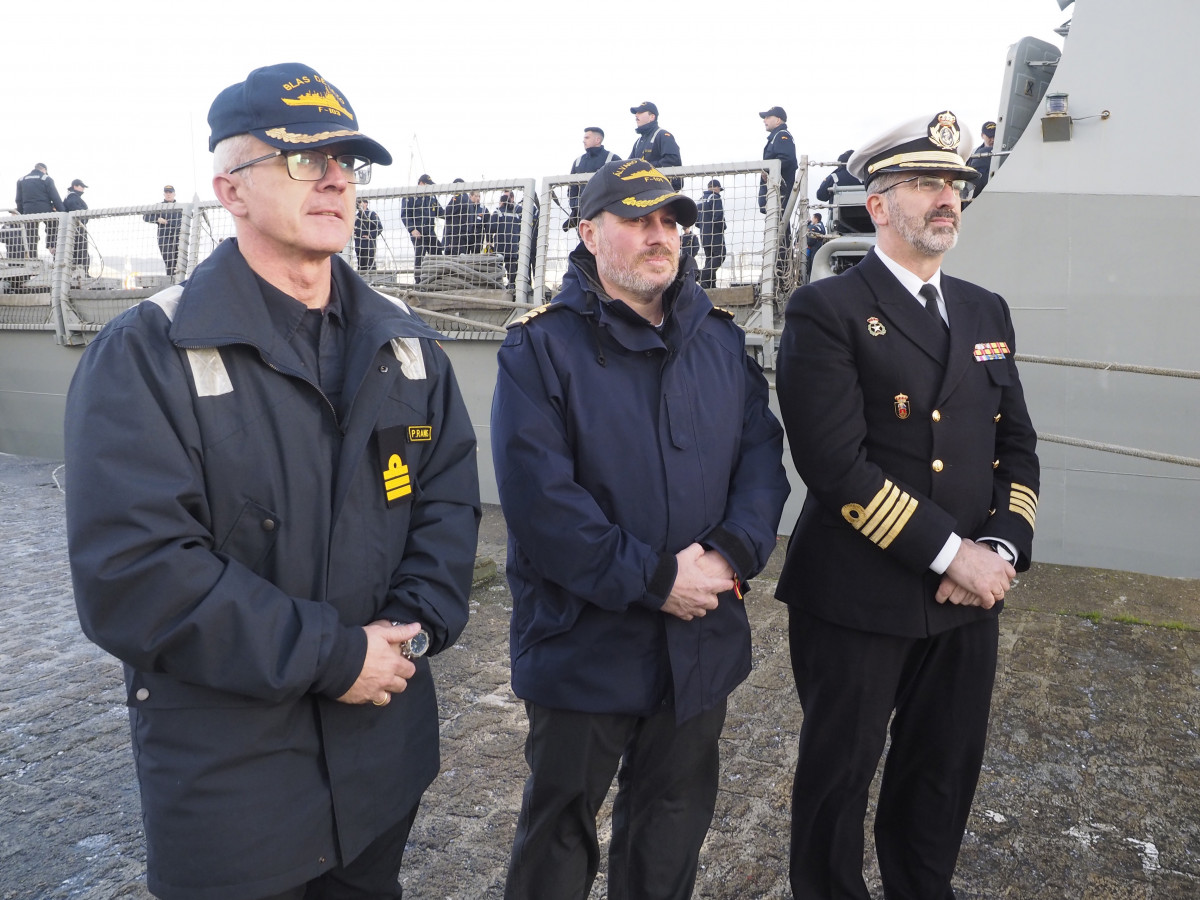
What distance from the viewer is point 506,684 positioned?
144 inches

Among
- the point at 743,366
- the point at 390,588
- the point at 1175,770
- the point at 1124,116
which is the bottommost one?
the point at 1175,770

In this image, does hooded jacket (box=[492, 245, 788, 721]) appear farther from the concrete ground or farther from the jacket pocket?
the concrete ground

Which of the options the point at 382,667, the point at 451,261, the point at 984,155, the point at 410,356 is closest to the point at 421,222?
the point at 451,261

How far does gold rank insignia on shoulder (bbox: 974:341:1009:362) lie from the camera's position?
89.0 inches

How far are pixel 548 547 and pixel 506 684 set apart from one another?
6.13 feet

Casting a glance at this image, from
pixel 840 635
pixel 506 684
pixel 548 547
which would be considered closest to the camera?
pixel 548 547

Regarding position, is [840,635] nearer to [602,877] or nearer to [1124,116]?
[602,877]

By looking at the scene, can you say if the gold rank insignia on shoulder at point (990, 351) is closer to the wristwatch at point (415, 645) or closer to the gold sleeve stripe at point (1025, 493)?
the gold sleeve stripe at point (1025, 493)

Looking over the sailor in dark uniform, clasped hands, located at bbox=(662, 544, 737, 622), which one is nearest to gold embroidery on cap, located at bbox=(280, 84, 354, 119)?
clasped hands, located at bbox=(662, 544, 737, 622)

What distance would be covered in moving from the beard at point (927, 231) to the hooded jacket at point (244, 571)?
1.28 metres

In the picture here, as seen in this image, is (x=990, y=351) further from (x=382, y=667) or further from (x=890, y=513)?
(x=382, y=667)

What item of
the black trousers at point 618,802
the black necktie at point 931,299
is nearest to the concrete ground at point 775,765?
the black trousers at point 618,802

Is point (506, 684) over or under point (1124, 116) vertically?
under

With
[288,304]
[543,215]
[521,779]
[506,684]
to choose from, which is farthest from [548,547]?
[543,215]
